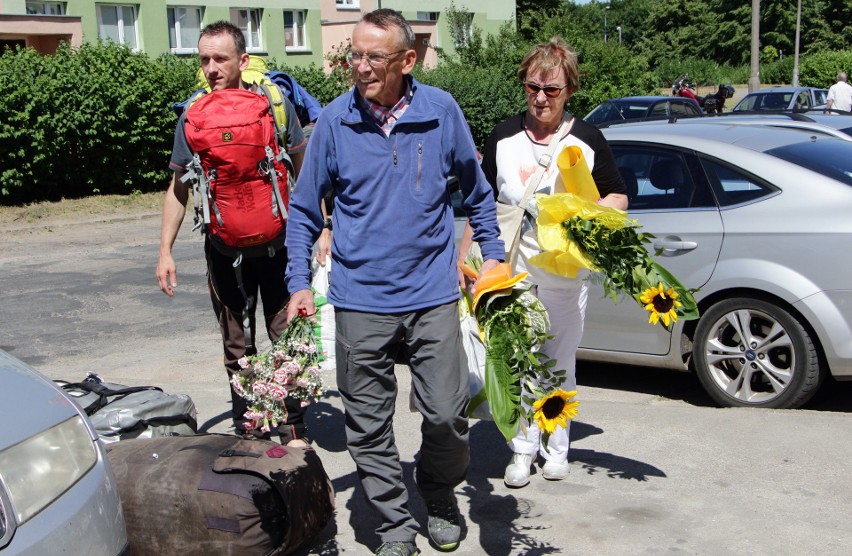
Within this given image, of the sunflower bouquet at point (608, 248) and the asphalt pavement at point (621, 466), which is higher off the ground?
the sunflower bouquet at point (608, 248)

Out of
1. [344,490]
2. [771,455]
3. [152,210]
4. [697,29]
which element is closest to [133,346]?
[344,490]

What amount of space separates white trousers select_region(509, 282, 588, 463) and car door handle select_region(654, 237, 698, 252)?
1397 millimetres

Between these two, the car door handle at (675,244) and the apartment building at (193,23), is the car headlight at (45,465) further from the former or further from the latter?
the apartment building at (193,23)

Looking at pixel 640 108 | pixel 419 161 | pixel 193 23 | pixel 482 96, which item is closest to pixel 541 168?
pixel 419 161

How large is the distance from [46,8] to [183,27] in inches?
219

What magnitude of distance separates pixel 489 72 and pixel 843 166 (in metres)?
20.4

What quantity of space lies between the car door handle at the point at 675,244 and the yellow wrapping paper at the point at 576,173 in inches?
63.9

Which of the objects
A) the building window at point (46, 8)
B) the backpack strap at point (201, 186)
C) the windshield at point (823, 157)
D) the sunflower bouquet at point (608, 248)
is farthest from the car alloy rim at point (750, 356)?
the building window at point (46, 8)

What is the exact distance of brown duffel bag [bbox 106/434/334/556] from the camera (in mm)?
3684

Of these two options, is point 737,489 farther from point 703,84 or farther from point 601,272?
point 703,84

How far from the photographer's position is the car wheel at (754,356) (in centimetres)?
549

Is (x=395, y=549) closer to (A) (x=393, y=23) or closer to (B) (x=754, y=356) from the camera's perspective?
(A) (x=393, y=23)

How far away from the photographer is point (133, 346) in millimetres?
7953

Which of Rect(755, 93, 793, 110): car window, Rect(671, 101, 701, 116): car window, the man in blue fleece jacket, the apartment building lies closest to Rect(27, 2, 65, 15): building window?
the apartment building
